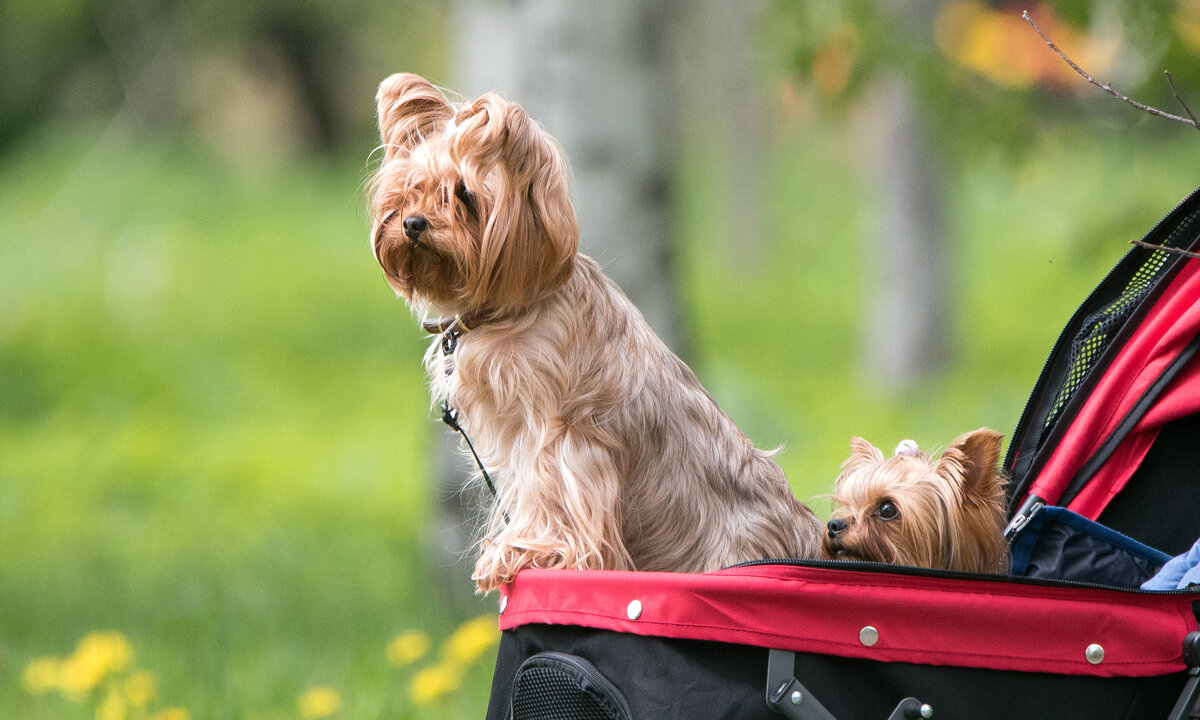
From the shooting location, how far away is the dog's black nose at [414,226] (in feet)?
8.27

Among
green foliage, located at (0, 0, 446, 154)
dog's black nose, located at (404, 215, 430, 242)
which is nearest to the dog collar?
dog's black nose, located at (404, 215, 430, 242)

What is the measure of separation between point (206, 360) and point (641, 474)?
339 inches

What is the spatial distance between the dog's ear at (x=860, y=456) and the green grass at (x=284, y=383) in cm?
121

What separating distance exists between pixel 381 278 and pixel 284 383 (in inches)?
59.2

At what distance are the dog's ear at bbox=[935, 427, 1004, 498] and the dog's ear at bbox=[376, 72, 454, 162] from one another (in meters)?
1.25

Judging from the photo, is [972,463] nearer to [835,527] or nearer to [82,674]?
[835,527]

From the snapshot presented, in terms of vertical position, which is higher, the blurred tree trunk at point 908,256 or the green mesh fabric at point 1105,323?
the blurred tree trunk at point 908,256

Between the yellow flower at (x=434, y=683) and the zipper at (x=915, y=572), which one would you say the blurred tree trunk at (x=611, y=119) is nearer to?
the yellow flower at (x=434, y=683)

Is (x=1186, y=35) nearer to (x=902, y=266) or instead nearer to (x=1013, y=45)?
(x=902, y=266)

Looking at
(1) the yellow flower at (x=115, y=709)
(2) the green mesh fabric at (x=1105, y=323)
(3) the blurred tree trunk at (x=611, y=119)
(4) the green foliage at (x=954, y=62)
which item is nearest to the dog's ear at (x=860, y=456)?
(2) the green mesh fabric at (x=1105, y=323)

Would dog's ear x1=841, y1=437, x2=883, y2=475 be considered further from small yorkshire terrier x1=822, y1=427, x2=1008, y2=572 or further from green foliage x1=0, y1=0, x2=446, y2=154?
green foliage x1=0, y1=0, x2=446, y2=154

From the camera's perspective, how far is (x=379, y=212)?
8.70ft

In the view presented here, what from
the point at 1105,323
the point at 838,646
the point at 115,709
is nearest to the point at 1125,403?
the point at 1105,323

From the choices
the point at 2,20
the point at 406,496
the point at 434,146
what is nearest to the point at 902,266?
the point at 406,496
